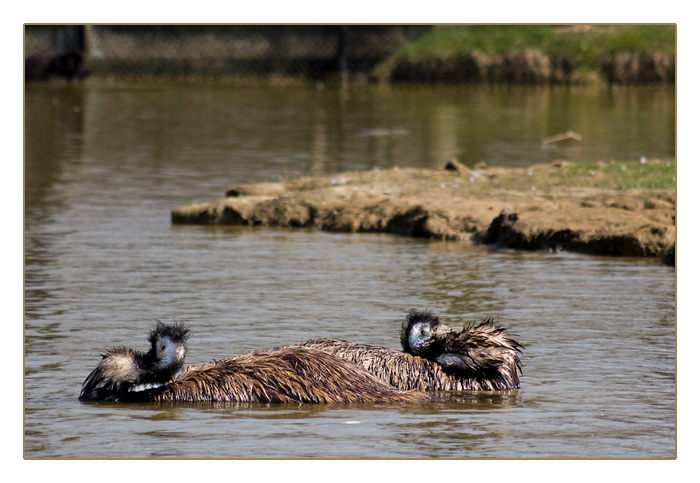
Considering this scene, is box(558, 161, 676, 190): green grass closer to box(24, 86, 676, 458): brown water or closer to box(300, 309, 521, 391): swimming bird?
box(24, 86, 676, 458): brown water

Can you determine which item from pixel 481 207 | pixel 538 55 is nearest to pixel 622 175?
pixel 481 207

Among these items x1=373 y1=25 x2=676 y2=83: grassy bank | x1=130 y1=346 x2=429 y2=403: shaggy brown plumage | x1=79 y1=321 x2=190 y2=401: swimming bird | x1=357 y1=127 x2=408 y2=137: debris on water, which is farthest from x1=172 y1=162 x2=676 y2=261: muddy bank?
x1=373 y1=25 x2=676 y2=83: grassy bank

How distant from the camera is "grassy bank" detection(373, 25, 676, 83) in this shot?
3609cm

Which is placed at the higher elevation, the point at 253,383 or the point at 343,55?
the point at 343,55

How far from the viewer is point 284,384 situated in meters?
9.12

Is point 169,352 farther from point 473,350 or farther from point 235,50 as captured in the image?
point 235,50

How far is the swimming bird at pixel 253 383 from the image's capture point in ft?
29.7

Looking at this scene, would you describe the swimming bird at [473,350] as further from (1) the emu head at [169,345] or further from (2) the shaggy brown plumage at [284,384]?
(1) the emu head at [169,345]

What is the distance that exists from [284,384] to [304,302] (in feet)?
11.3

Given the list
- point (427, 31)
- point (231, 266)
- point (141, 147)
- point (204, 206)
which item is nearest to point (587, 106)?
point (427, 31)

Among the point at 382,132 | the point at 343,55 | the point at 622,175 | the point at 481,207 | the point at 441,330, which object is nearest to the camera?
the point at 441,330

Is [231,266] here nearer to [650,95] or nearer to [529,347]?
[529,347]

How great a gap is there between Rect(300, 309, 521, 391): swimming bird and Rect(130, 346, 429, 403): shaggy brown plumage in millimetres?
217

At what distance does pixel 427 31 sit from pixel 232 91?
20.4ft
